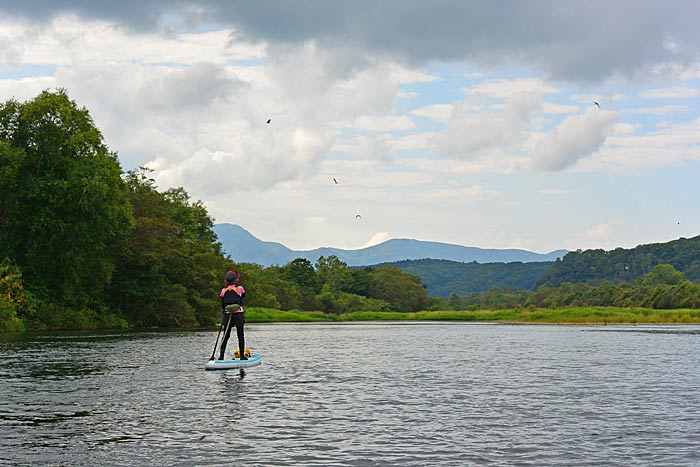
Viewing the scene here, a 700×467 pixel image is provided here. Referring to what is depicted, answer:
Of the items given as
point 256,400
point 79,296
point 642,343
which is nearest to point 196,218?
point 79,296

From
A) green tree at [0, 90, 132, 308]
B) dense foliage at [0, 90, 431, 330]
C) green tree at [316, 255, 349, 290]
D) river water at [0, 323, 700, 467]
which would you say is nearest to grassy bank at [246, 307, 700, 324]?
dense foliage at [0, 90, 431, 330]

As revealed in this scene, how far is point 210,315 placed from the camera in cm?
8775

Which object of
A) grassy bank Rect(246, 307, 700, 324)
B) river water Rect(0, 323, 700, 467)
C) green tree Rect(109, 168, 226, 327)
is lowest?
river water Rect(0, 323, 700, 467)

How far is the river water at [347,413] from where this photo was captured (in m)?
13.3

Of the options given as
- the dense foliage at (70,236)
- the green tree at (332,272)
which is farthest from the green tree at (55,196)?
the green tree at (332,272)

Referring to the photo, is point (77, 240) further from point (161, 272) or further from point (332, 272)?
point (332, 272)

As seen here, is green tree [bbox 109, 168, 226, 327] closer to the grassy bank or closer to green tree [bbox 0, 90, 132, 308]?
green tree [bbox 0, 90, 132, 308]

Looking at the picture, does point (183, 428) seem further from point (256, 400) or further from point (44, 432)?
point (256, 400)

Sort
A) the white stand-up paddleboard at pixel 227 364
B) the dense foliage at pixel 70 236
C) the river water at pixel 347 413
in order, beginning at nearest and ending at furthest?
the river water at pixel 347 413
the white stand-up paddleboard at pixel 227 364
the dense foliage at pixel 70 236

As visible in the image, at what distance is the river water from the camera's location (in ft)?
43.6

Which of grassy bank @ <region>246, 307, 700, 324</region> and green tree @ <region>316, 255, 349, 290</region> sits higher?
green tree @ <region>316, 255, 349, 290</region>

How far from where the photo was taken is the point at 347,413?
58.6 ft

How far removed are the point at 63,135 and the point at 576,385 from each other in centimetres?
5070

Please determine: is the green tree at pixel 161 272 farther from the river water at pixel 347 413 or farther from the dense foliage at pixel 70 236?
the river water at pixel 347 413
